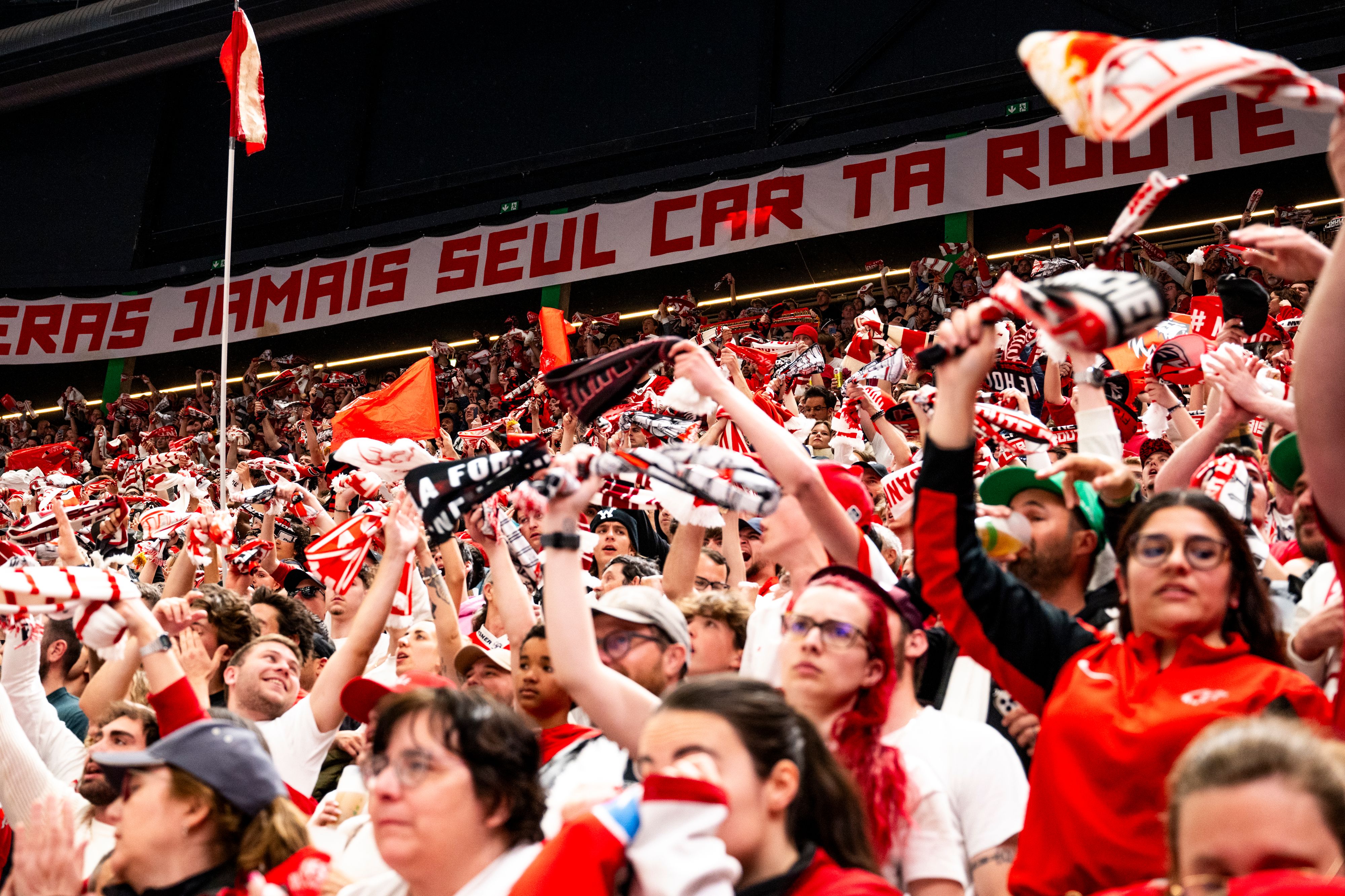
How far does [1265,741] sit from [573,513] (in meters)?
1.37

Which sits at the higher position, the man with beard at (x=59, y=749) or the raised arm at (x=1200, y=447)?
the raised arm at (x=1200, y=447)

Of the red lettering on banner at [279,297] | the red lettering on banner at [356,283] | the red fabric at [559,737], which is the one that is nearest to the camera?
the red fabric at [559,737]

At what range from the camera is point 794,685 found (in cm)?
225

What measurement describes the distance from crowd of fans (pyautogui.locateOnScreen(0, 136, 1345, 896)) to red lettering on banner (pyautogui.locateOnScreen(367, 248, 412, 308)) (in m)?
10.8

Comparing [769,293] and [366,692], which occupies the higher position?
[769,293]

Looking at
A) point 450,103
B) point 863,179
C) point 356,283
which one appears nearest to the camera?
point 863,179

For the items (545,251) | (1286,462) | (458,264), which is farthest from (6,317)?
(1286,462)

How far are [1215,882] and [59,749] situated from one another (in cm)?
337

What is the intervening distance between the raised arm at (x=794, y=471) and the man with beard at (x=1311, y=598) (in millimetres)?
880

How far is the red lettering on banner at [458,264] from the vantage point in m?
14.6

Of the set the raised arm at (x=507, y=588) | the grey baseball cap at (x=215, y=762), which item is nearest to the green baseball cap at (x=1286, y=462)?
the raised arm at (x=507, y=588)

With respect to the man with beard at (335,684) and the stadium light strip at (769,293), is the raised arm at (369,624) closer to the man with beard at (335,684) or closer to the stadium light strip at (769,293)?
the man with beard at (335,684)

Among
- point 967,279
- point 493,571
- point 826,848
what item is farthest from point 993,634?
point 967,279

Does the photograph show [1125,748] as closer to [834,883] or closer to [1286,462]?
[834,883]
